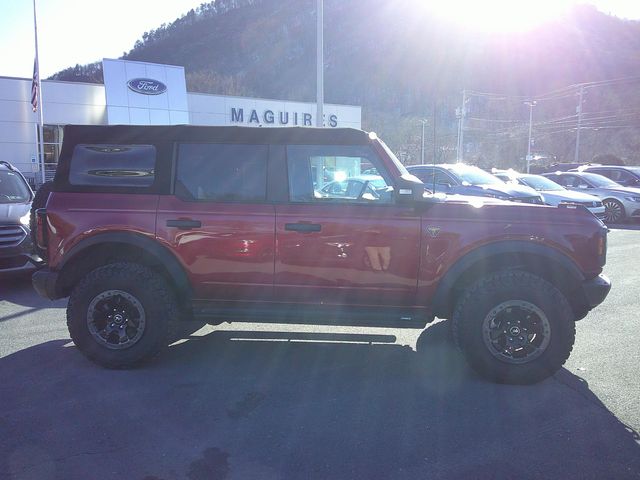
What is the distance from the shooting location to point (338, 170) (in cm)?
475

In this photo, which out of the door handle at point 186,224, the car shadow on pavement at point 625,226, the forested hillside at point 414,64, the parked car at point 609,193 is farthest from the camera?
the forested hillside at point 414,64

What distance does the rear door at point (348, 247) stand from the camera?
14.4 ft

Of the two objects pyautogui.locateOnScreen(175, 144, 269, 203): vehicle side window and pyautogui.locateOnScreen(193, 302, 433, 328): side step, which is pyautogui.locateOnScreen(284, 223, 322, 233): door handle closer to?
pyautogui.locateOnScreen(175, 144, 269, 203): vehicle side window

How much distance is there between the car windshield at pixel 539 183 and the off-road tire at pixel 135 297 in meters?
13.4

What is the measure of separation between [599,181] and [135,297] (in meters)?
16.3

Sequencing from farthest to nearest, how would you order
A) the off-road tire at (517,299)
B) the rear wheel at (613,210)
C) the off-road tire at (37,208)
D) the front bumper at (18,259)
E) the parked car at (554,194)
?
the rear wheel at (613,210) → the parked car at (554,194) → the front bumper at (18,259) → the off-road tire at (37,208) → the off-road tire at (517,299)

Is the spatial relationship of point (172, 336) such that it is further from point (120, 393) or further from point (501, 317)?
point (501, 317)

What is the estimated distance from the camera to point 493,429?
3.61 meters

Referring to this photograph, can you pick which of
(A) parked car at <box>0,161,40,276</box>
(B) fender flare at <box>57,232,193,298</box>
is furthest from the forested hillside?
(B) fender flare at <box>57,232,193,298</box>

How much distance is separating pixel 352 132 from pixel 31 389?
134 inches

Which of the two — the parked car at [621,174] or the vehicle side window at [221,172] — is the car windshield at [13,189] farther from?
the parked car at [621,174]

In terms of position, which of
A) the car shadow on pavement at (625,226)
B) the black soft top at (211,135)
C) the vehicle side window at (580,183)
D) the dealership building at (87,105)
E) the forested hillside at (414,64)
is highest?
the forested hillside at (414,64)

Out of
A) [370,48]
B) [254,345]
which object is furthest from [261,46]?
[254,345]

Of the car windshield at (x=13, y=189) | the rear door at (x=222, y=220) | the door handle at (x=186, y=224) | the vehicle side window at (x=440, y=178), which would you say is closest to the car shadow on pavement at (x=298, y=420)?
the rear door at (x=222, y=220)
